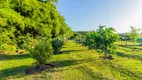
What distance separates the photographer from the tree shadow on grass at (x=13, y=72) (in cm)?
1588

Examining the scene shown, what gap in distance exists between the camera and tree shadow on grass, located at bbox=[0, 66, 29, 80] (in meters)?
15.9

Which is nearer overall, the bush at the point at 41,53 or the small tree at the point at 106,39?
the bush at the point at 41,53

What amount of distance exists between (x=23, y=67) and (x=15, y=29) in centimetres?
1143

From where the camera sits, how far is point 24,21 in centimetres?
3058

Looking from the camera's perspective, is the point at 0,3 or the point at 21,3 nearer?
the point at 0,3

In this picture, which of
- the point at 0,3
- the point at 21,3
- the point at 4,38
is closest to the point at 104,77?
the point at 4,38

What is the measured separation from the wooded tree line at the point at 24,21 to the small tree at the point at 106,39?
12222mm

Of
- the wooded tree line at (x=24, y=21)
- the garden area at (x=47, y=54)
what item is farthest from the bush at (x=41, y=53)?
the wooded tree line at (x=24, y=21)

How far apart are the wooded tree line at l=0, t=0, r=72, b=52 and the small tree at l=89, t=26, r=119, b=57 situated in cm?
1222

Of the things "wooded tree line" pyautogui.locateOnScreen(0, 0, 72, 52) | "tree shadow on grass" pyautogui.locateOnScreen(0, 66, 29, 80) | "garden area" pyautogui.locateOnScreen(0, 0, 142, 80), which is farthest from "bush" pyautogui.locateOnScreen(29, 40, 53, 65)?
"wooded tree line" pyautogui.locateOnScreen(0, 0, 72, 52)

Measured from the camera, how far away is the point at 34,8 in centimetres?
3319

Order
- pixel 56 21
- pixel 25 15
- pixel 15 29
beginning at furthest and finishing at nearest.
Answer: pixel 56 21 → pixel 25 15 → pixel 15 29

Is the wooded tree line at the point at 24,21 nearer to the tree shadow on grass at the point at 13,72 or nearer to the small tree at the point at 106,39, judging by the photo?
the tree shadow on grass at the point at 13,72

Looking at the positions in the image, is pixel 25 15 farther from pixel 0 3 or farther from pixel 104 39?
pixel 104 39
